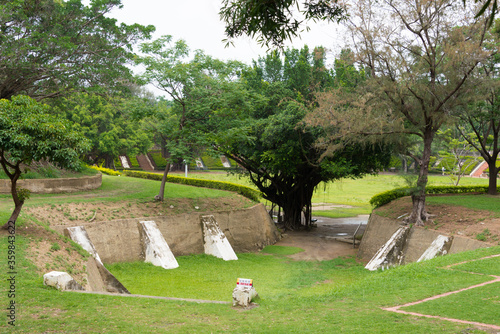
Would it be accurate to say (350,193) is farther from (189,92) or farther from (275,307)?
(275,307)

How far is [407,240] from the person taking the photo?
14656 millimetres

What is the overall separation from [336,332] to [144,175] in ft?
75.7

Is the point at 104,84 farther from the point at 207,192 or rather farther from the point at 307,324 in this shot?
the point at 307,324

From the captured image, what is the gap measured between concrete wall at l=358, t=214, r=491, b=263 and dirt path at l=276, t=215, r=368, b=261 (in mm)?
1008

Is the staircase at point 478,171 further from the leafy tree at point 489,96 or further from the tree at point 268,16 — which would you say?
the tree at point 268,16

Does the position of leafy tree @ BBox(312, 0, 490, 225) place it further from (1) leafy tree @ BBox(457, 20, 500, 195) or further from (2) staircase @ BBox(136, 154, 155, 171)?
(2) staircase @ BBox(136, 154, 155, 171)

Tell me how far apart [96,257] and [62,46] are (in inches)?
334

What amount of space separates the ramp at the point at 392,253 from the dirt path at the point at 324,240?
252 cm

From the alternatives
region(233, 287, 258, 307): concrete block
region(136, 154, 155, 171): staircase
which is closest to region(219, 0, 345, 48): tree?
region(233, 287, 258, 307): concrete block

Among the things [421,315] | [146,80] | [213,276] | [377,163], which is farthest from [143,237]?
[377,163]

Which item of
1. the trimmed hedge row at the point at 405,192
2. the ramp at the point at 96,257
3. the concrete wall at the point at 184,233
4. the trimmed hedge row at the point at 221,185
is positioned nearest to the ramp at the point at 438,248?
the trimmed hedge row at the point at 405,192

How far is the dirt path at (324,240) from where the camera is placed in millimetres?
17125

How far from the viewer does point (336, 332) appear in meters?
5.97

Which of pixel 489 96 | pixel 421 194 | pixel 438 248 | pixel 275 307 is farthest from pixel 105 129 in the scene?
pixel 275 307
